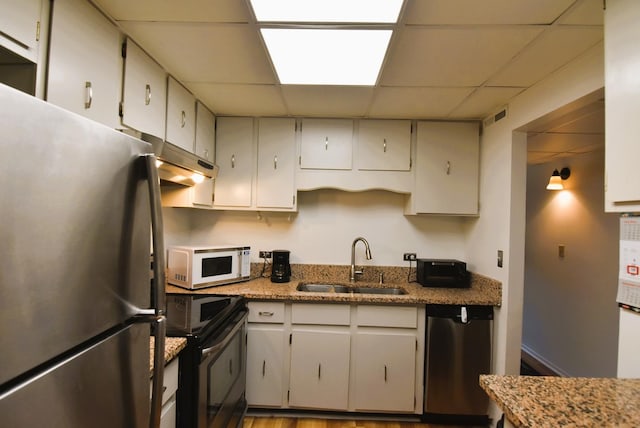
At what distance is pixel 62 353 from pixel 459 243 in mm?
2767

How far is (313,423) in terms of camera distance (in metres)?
2.01

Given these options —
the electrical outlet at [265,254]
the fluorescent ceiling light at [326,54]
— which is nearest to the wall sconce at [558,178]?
the fluorescent ceiling light at [326,54]

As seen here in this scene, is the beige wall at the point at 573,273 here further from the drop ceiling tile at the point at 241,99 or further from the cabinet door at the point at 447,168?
the drop ceiling tile at the point at 241,99

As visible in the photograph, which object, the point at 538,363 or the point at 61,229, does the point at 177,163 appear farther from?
the point at 538,363

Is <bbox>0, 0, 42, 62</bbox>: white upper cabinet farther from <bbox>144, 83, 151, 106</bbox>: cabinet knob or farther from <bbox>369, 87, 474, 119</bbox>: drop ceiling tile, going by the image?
<bbox>369, 87, 474, 119</bbox>: drop ceiling tile

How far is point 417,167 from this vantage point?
2.39 m

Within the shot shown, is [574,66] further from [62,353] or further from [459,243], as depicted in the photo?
[62,353]

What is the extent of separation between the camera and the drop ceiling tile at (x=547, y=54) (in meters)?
1.27

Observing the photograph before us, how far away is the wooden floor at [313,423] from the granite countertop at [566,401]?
1.50 m

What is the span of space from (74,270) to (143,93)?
4.25 feet

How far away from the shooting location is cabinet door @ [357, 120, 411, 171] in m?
2.40

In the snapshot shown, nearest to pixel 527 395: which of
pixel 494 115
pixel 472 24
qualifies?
pixel 472 24

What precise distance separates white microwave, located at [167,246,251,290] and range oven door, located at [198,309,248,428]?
1.26 feet

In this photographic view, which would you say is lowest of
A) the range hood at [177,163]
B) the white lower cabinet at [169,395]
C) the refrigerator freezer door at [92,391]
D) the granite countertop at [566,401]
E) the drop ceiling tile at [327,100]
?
the white lower cabinet at [169,395]
